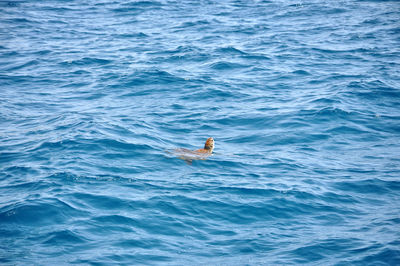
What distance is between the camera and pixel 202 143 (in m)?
14.2

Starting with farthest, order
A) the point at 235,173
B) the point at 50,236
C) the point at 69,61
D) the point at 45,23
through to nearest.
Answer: the point at 45,23, the point at 69,61, the point at 235,173, the point at 50,236

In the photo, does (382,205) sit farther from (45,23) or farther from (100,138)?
(45,23)

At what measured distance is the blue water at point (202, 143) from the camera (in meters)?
8.99

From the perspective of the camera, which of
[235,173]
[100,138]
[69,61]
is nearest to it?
[235,173]

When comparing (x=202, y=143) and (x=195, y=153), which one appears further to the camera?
(x=202, y=143)

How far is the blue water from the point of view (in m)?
8.99

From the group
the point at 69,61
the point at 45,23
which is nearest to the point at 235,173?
the point at 69,61

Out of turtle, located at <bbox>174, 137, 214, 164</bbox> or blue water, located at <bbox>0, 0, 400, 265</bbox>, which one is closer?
blue water, located at <bbox>0, 0, 400, 265</bbox>

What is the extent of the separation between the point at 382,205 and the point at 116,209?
20.3ft

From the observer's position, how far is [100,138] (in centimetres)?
1393

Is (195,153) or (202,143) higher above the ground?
(195,153)

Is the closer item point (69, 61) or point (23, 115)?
point (23, 115)

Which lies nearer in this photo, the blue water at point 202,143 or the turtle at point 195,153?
the blue water at point 202,143

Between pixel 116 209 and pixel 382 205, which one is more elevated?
pixel 116 209
